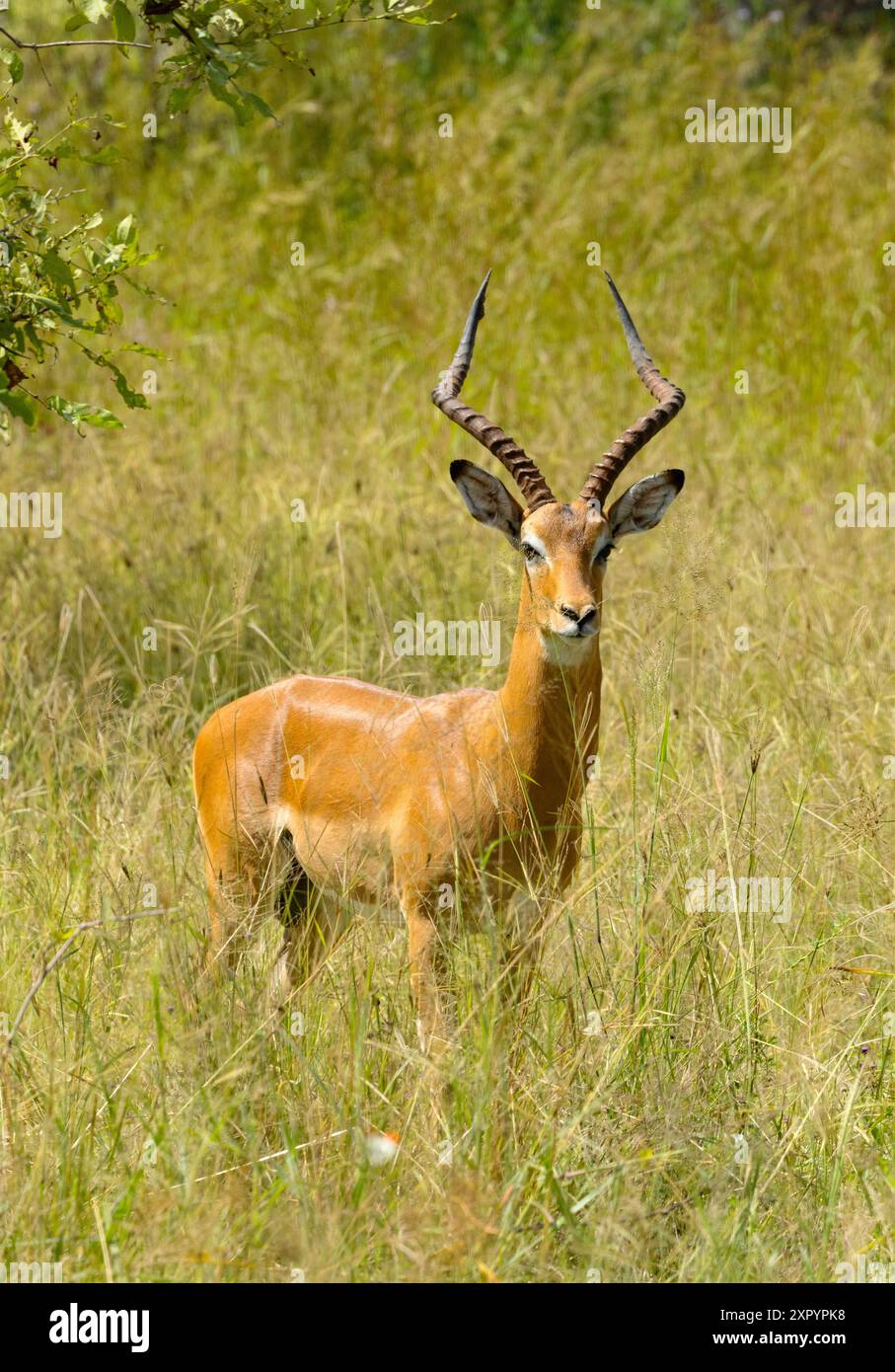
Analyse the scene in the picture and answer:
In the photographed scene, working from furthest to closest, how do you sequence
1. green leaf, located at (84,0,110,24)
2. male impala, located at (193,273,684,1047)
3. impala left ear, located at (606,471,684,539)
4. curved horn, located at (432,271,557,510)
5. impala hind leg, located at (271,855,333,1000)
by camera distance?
impala hind leg, located at (271,855,333,1000) < impala left ear, located at (606,471,684,539) < curved horn, located at (432,271,557,510) < male impala, located at (193,273,684,1047) < green leaf, located at (84,0,110,24)

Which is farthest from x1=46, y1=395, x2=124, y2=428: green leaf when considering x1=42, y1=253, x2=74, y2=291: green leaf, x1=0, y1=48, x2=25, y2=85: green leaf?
x1=0, y1=48, x2=25, y2=85: green leaf

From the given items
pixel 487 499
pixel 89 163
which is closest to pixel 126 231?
pixel 89 163

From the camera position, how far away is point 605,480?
475 cm

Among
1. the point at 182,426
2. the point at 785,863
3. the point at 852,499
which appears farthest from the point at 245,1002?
the point at 182,426

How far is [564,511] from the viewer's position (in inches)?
183

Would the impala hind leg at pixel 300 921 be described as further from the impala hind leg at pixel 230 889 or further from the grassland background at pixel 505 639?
the grassland background at pixel 505 639

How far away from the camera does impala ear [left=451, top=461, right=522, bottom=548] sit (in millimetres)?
4863

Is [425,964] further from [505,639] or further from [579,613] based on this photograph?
[505,639]

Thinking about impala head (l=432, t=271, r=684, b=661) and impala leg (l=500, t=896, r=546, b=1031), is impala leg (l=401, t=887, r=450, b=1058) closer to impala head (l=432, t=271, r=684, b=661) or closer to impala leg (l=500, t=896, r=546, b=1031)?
impala leg (l=500, t=896, r=546, b=1031)

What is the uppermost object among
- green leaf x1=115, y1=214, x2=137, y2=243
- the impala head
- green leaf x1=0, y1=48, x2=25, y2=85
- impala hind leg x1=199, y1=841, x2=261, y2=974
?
green leaf x1=0, y1=48, x2=25, y2=85

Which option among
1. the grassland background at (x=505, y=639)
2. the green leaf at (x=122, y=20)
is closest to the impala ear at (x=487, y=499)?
the grassland background at (x=505, y=639)

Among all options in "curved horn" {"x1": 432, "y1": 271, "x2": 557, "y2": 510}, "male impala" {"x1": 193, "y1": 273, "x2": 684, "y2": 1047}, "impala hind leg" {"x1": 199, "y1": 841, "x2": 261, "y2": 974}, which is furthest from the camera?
"curved horn" {"x1": 432, "y1": 271, "x2": 557, "y2": 510}

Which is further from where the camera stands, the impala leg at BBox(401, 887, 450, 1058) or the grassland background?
the impala leg at BBox(401, 887, 450, 1058)

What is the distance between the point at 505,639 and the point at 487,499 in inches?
61.8
